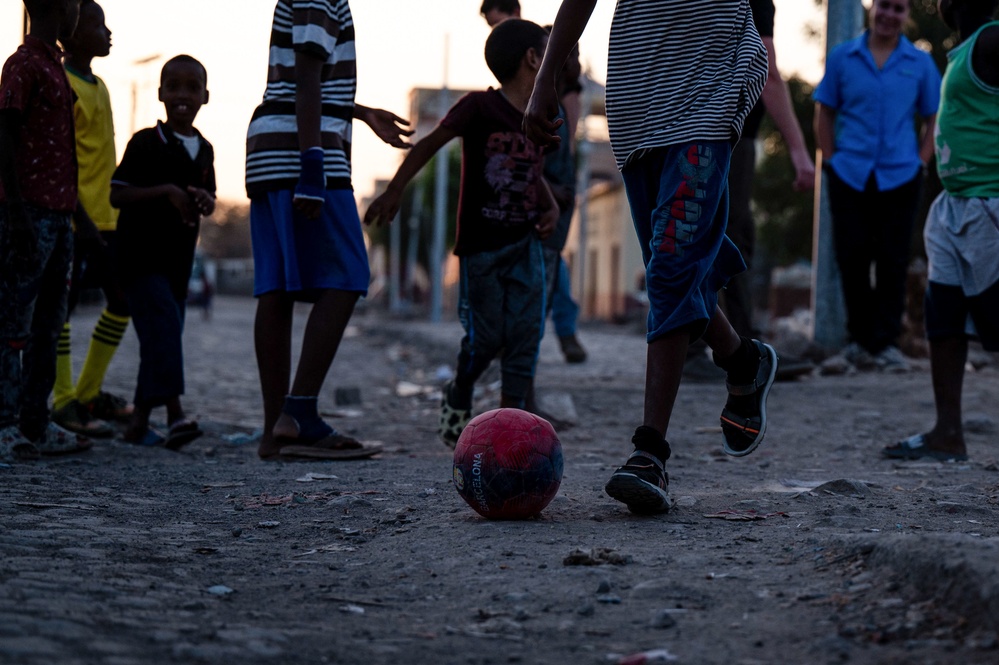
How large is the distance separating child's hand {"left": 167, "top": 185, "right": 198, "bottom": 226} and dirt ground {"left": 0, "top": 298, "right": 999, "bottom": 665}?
105cm

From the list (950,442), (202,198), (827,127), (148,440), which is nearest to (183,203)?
(202,198)

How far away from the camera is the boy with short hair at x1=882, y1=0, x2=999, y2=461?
445 cm

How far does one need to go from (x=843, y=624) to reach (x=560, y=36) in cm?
188

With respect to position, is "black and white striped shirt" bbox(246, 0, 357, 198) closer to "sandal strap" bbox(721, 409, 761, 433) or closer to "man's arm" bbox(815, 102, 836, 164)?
"sandal strap" bbox(721, 409, 761, 433)

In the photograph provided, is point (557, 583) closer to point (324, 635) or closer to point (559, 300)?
point (324, 635)

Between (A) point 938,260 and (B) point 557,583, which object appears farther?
(A) point 938,260

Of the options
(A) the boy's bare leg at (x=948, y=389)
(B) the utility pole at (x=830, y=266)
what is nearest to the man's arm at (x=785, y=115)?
(A) the boy's bare leg at (x=948, y=389)

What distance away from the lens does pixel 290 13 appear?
4570 mm

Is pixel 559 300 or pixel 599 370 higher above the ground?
pixel 559 300

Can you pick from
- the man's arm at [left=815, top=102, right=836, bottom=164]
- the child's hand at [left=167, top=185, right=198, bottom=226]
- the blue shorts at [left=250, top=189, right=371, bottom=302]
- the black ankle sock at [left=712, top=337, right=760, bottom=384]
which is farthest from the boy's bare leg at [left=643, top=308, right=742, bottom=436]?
the man's arm at [left=815, top=102, right=836, bottom=164]

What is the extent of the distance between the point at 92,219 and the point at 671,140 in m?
3.25

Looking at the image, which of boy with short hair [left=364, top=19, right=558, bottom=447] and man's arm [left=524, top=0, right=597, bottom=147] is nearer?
man's arm [left=524, top=0, right=597, bottom=147]

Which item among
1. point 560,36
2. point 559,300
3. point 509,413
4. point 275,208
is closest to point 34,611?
point 509,413

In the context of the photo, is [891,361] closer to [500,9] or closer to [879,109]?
[879,109]
